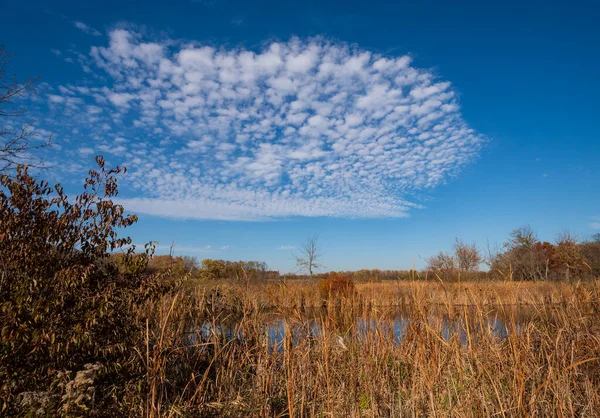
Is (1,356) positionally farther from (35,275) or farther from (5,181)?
(5,181)

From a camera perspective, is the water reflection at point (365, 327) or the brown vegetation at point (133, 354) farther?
the water reflection at point (365, 327)

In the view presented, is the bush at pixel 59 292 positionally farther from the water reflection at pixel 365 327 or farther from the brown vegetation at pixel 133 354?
the water reflection at pixel 365 327

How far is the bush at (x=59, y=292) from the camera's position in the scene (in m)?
3.17

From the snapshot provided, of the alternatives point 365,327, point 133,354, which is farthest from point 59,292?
point 365,327

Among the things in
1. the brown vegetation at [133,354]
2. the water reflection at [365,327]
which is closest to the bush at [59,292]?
the brown vegetation at [133,354]

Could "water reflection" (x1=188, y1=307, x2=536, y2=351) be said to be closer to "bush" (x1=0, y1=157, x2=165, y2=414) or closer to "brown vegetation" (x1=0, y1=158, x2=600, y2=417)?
"brown vegetation" (x1=0, y1=158, x2=600, y2=417)

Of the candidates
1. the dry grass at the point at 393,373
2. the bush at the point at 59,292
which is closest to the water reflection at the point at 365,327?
the dry grass at the point at 393,373

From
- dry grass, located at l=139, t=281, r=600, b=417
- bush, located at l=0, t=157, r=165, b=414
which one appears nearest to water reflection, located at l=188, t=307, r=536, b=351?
dry grass, located at l=139, t=281, r=600, b=417

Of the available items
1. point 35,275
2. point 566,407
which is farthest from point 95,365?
point 566,407

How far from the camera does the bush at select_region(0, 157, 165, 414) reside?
317cm

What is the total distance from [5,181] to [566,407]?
5689 millimetres

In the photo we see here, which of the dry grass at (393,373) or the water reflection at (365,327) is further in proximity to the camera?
the water reflection at (365,327)

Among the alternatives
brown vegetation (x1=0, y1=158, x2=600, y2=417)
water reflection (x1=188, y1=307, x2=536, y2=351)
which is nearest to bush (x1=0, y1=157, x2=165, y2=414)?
brown vegetation (x1=0, y1=158, x2=600, y2=417)

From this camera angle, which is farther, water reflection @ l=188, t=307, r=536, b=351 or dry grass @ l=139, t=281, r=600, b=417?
water reflection @ l=188, t=307, r=536, b=351
